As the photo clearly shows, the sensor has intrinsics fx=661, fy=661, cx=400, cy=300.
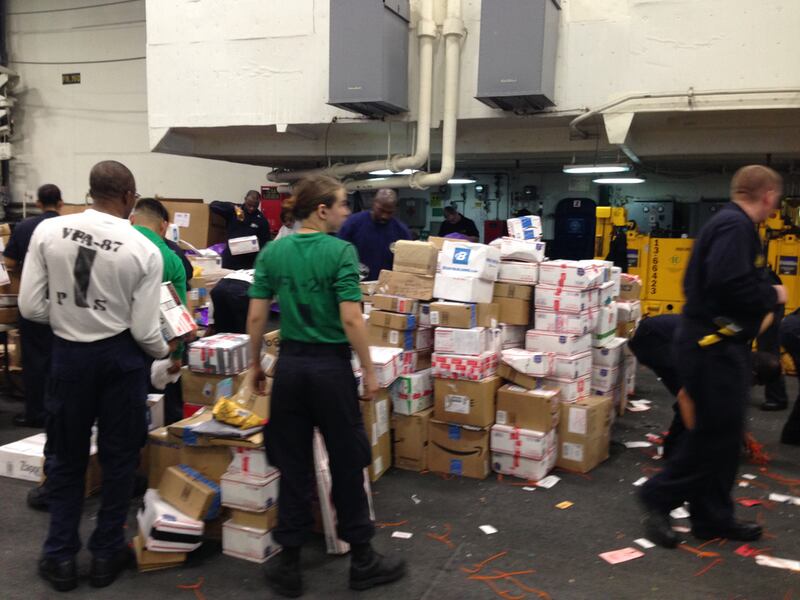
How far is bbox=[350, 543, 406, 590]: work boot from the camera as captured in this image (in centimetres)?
263

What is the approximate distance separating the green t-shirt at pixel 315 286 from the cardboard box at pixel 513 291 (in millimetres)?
1909

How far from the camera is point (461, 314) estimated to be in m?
3.91

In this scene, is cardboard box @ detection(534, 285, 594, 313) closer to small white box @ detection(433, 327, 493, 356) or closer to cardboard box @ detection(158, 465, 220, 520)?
small white box @ detection(433, 327, 493, 356)

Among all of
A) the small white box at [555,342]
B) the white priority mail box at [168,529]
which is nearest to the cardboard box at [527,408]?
Answer: the small white box at [555,342]

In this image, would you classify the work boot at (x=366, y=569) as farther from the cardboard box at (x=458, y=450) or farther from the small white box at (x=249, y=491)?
the cardboard box at (x=458, y=450)

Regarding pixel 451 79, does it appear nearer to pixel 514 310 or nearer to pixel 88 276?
pixel 514 310

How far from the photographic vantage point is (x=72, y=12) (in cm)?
1156

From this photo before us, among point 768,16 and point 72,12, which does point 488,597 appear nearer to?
point 768,16

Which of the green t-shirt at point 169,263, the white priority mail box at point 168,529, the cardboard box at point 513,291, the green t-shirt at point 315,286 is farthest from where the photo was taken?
the cardboard box at point 513,291

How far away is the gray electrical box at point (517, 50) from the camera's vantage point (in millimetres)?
6348

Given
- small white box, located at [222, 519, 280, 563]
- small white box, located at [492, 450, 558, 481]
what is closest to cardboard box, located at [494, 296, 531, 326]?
small white box, located at [492, 450, 558, 481]

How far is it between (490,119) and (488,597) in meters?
5.88

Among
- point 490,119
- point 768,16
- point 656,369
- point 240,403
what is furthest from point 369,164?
point 240,403

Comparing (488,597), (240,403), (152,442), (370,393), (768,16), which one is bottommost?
(488,597)
